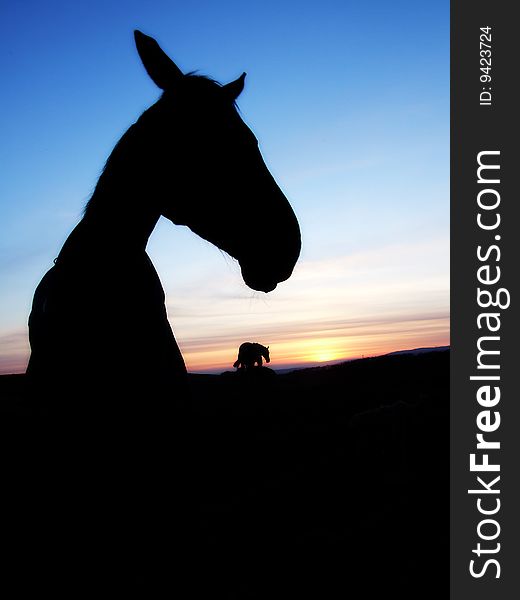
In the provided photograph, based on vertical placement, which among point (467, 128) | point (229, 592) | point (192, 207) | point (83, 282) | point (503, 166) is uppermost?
point (467, 128)

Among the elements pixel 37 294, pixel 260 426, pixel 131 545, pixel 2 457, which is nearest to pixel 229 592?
pixel 131 545

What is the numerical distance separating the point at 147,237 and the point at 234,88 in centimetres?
86

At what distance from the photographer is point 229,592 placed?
11.9 feet

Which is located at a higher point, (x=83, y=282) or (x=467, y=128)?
(x=467, y=128)

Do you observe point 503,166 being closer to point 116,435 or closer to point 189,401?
point 189,401

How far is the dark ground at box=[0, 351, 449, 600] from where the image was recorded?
179 centimetres

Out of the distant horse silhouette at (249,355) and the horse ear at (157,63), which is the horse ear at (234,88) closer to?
the horse ear at (157,63)

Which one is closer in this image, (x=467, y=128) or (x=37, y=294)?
(x=37, y=294)

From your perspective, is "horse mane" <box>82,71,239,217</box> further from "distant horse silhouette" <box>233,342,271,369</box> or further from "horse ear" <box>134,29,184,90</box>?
"distant horse silhouette" <box>233,342,271,369</box>

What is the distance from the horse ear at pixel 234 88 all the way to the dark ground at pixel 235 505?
1476mm

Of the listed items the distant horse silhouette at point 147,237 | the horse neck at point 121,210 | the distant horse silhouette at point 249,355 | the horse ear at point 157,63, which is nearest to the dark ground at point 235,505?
the distant horse silhouette at point 147,237

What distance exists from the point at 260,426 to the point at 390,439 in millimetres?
3520

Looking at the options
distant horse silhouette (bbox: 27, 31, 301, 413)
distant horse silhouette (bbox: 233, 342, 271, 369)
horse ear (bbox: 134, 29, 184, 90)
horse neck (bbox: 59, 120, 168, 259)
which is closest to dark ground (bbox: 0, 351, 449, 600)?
distant horse silhouette (bbox: 27, 31, 301, 413)

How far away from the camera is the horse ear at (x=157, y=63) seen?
6.55ft
